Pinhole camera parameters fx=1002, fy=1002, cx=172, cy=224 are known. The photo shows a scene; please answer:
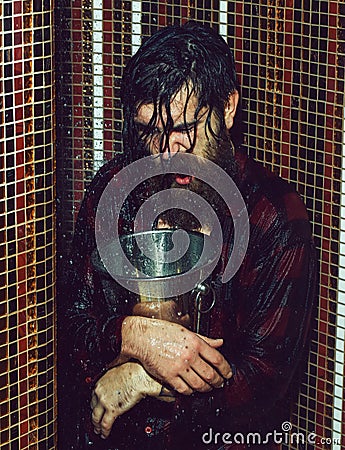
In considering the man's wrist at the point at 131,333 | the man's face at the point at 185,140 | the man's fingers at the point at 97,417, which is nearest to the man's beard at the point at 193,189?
the man's face at the point at 185,140

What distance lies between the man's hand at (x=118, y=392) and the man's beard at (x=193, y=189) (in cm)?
18

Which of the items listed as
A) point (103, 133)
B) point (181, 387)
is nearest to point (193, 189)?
point (103, 133)


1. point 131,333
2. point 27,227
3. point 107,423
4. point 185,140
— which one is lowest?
point 107,423

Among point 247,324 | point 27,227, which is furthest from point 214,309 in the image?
point 27,227

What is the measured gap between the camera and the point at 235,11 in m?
1.17

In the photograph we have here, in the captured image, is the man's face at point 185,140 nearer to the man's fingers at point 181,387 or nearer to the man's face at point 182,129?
the man's face at point 182,129

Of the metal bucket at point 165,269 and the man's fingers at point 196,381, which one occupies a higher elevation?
the metal bucket at point 165,269

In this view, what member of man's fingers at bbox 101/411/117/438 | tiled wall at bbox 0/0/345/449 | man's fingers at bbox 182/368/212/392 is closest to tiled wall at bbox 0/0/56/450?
tiled wall at bbox 0/0/345/449

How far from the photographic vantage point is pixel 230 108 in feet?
3.87

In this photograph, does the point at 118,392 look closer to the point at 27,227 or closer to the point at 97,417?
the point at 97,417

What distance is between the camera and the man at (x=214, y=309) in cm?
117

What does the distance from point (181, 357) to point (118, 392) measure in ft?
0.31

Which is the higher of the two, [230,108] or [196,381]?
[230,108]

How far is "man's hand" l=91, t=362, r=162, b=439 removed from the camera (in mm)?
1209
